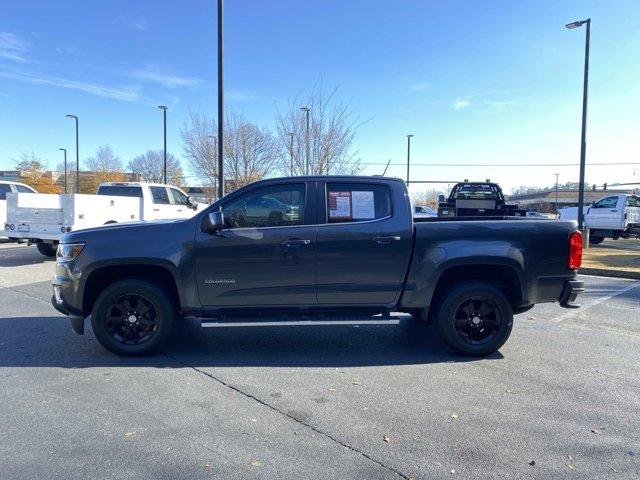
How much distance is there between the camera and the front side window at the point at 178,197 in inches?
612

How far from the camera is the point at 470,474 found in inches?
120

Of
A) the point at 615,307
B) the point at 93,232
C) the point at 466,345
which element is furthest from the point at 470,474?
the point at 615,307

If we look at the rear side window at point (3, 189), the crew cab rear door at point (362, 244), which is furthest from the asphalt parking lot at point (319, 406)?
the rear side window at point (3, 189)

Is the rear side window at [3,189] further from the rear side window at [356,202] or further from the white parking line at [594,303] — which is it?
the white parking line at [594,303]

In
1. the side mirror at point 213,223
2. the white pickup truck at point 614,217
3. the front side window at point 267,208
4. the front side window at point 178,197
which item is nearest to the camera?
the side mirror at point 213,223

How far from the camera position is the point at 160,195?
1520 cm

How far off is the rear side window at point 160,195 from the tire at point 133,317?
1041 centimetres

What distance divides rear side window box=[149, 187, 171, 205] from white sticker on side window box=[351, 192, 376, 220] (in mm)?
11134

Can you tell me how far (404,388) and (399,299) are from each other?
1.11m

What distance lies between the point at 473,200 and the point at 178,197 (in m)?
9.72

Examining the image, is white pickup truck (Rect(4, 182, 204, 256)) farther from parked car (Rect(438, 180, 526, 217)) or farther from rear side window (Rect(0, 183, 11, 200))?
parked car (Rect(438, 180, 526, 217))

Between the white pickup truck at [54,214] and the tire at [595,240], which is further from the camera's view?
the tire at [595,240]

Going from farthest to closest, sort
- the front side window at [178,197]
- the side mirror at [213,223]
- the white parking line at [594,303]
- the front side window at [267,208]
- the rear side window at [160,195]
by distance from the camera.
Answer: the front side window at [178,197]
the rear side window at [160,195]
the white parking line at [594,303]
the front side window at [267,208]
the side mirror at [213,223]

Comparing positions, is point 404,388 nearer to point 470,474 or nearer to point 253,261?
point 470,474
